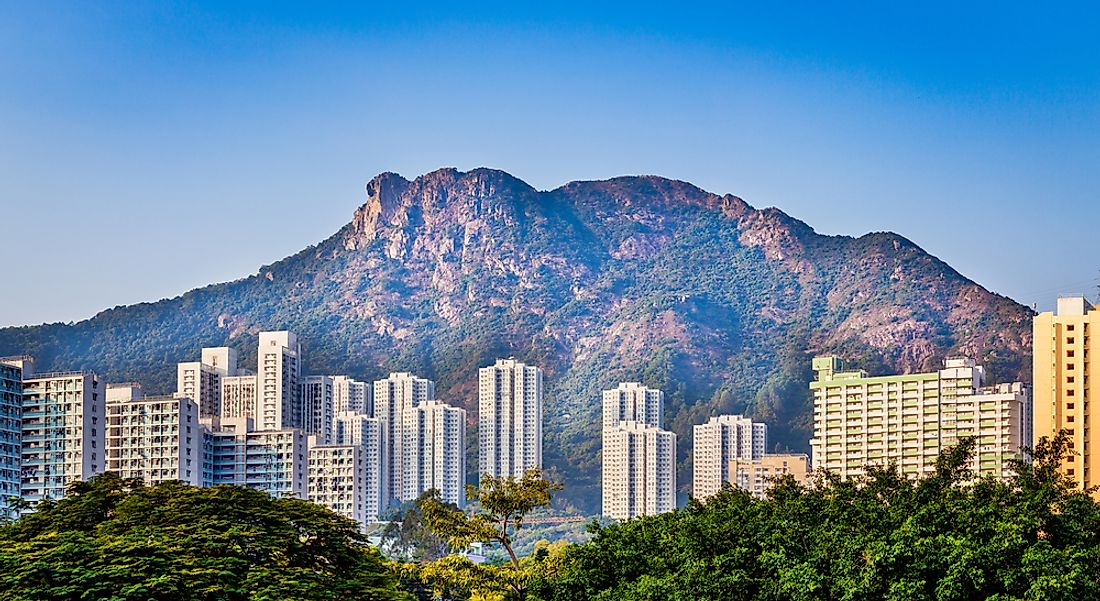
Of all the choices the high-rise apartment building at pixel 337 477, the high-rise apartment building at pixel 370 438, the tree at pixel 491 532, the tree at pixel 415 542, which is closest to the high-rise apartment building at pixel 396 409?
the high-rise apartment building at pixel 370 438

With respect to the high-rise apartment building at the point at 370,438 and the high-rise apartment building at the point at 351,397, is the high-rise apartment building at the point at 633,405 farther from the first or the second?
the high-rise apartment building at the point at 351,397

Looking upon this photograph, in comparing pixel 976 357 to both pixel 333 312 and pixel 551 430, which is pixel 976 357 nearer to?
pixel 551 430

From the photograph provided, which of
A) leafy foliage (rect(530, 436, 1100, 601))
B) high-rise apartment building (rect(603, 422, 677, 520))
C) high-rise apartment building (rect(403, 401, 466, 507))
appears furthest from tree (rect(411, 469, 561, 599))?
high-rise apartment building (rect(403, 401, 466, 507))

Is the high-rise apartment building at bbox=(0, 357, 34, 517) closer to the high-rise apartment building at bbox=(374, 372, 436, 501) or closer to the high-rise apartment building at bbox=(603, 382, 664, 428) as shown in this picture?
the high-rise apartment building at bbox=(374, 372, 436, 501)

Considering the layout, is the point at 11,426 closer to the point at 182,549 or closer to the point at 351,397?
the point at 182,549

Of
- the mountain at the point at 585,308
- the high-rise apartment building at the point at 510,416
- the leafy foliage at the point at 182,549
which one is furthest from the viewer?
the mountain at the point at 585,308
